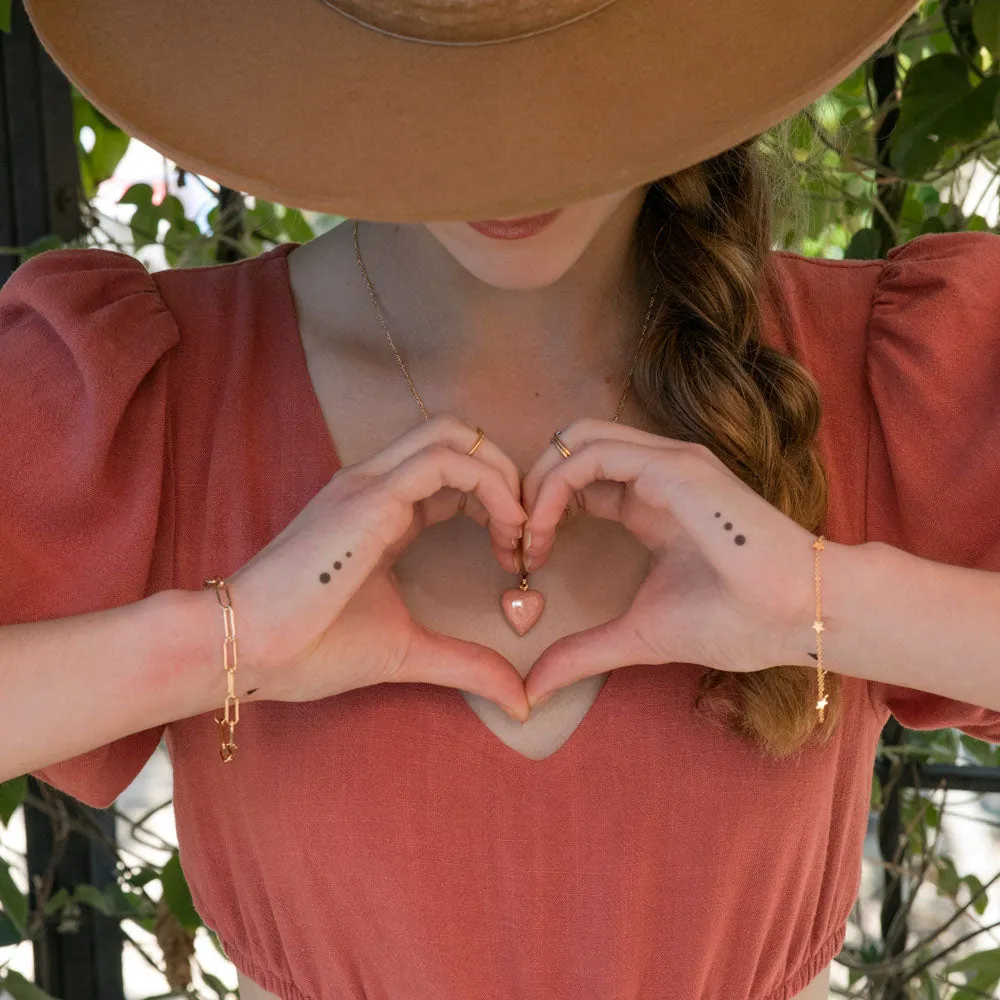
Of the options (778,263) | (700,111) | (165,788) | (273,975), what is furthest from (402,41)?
(165,788)

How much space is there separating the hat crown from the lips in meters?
0.17

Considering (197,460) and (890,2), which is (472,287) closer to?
(197,460)

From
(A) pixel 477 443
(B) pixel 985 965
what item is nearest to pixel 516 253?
(A) pixel 477 443

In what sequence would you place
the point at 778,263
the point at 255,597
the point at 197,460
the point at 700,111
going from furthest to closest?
the point at 778,263 → the point at 197,460 → the point at 255,597 → the point at 700,111

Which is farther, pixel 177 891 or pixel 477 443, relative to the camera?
pixel 177 891

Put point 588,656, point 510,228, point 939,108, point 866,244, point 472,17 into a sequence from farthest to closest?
1. point 866,244
2. point 939,108
3. point 588,656
4. point 510,228
5. point 472,17

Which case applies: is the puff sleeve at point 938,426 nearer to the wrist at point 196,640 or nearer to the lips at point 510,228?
the lips at point 510,228

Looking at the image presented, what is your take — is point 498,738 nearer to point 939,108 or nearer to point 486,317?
point 486,317

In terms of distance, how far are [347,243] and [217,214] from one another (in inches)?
24.6

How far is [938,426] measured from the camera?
105 cm

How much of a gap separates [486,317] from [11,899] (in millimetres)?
947

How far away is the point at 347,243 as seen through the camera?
112cm

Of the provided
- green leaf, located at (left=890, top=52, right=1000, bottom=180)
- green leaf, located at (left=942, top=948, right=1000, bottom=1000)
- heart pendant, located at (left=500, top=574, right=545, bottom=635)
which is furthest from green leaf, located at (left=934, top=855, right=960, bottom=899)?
heart pendant, located at (left=500, top=574, right=545, bottom=635)

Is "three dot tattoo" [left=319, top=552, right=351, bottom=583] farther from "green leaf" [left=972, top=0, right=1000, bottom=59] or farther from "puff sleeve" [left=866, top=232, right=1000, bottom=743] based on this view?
"green leaf" [left=972, top=0, right=1000, bottom=59]
